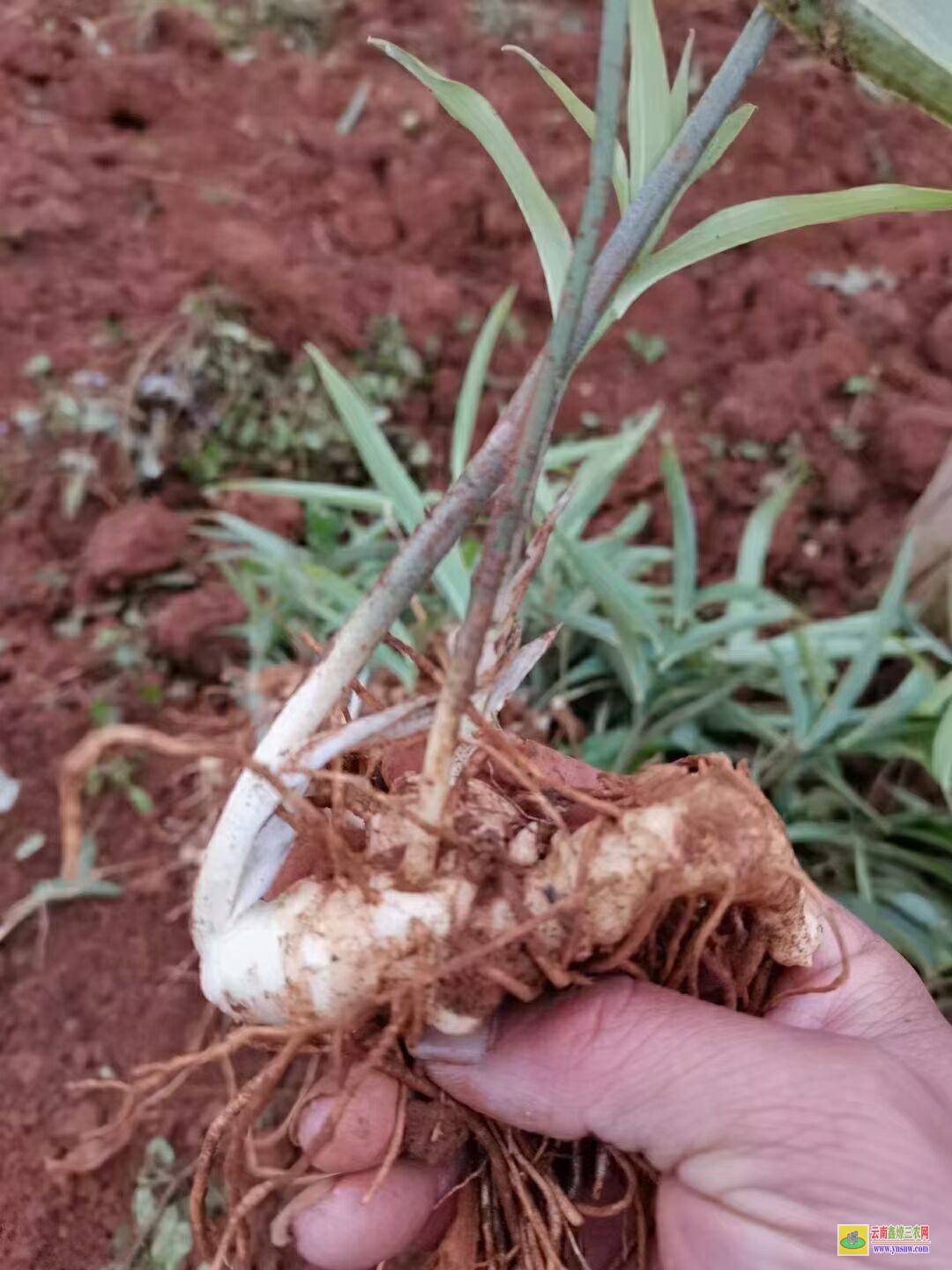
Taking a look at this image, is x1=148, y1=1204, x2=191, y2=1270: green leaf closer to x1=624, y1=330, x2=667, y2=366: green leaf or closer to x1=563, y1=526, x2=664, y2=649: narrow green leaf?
x1=563, y1=526, x2=664, y2=649: narrow green leaf

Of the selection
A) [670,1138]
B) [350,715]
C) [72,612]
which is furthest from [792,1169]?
[72,612]

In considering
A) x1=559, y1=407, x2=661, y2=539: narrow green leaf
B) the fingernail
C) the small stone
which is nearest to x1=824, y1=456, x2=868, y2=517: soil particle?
the small stone

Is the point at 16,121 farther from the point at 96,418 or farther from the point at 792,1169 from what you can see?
the point at 792,1169

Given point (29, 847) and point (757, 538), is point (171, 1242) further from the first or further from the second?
point (757, 538)

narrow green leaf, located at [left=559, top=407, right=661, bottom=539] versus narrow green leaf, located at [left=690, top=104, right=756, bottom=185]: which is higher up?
narrow green leaf, located at [left=690, top=104, right=756, bottom=185]

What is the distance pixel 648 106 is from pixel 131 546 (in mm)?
1161

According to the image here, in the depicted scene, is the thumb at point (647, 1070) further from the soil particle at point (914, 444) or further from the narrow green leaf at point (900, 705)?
the soil particle at point (914, 444)

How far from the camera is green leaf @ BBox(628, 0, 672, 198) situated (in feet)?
2.23

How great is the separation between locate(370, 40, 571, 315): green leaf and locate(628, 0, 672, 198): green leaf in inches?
2.5

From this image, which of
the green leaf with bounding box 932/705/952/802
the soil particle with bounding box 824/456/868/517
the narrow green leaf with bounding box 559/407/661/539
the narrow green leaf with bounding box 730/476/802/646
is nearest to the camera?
the green leaf with bounding box 932/705/952/802

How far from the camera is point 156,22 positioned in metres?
2.38

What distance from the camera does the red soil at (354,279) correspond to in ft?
4.93

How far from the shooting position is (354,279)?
201 cm

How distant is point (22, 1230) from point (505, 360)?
63.6 inches
